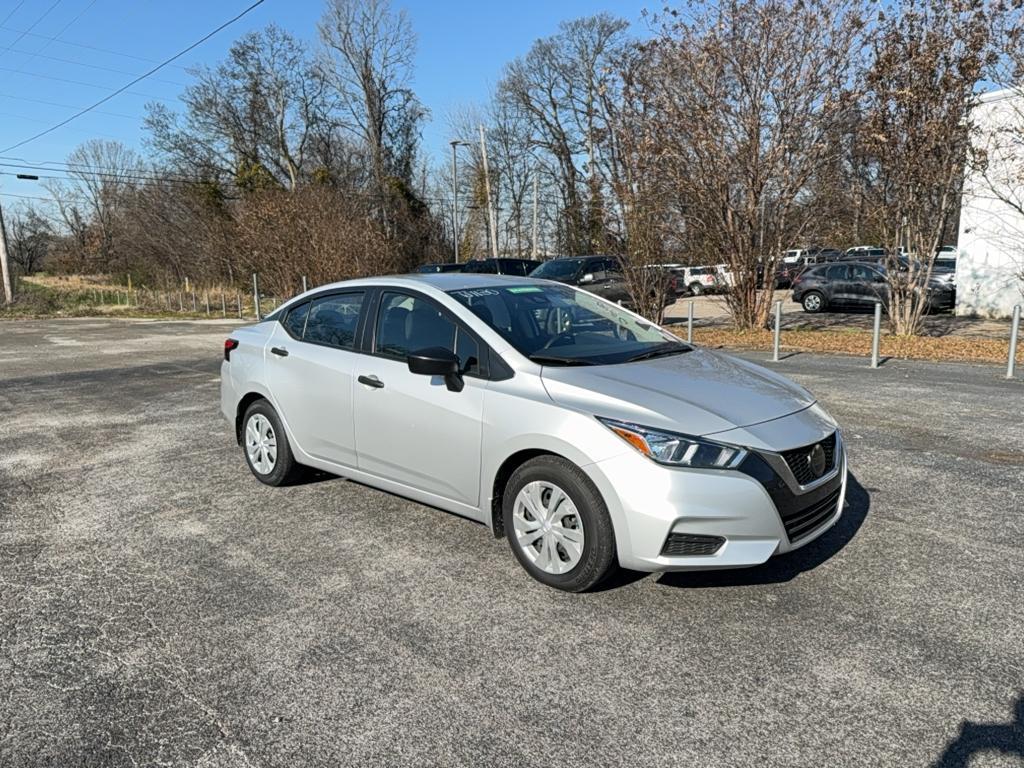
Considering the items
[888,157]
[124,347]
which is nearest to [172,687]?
[888,157]

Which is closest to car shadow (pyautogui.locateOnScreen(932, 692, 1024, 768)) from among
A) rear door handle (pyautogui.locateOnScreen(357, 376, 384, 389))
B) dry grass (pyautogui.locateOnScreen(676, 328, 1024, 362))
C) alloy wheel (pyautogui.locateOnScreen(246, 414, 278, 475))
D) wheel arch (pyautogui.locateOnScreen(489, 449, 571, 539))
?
wheel arch (pyautogui.locateOnScreen(489, 449, 571, 539))

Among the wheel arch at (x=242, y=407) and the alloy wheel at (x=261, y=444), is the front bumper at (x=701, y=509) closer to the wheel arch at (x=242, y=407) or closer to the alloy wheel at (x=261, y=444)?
the alloy wheel at (x=261, y=444)

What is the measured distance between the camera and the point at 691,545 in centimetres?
339

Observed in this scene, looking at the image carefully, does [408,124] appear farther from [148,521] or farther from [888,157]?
[148,521]

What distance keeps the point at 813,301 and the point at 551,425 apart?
20.0 m

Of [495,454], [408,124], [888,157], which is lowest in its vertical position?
[495,454]

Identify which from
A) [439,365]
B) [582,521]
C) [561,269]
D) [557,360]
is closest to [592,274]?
[561,269]

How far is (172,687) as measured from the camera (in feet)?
9.82

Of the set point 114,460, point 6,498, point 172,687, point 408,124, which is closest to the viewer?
point 172,687

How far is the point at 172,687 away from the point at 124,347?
51.2 feet

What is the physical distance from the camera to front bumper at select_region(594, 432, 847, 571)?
3318mm

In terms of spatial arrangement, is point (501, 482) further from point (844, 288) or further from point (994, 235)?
point (844, 288)

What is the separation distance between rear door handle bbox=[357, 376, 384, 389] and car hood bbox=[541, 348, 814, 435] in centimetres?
115

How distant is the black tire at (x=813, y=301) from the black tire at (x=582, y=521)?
19.8 m
